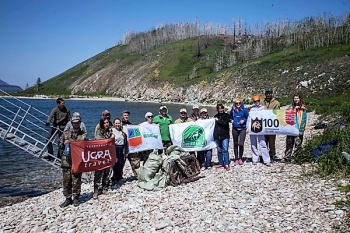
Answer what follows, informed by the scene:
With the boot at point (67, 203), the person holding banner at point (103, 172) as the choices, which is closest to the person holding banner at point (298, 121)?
the person holding banner at point (103, 172)

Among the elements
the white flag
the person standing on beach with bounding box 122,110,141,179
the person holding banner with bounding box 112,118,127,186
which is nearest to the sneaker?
the person holding banner with bounding box 112,118,127,186

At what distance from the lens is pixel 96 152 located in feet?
34.2

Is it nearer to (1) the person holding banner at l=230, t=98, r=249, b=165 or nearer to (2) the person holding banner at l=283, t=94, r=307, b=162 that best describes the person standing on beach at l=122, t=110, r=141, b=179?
(1) the person holding banner at l=230, t=98, r=249, b=165

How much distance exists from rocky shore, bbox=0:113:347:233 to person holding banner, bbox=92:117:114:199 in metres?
0.36

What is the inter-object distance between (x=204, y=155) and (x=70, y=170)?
6233 millimetres

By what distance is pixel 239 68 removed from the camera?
10875 centimetres

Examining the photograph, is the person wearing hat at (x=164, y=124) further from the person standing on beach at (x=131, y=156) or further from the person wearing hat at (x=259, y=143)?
the person wearing hat at (x=259, y=143)

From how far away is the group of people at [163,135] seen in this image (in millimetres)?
10062

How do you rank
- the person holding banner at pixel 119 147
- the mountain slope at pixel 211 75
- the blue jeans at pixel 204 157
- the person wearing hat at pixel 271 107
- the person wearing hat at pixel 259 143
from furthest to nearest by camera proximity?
the mountain slope at pixel 211 75
the blue jeans at pixel 204 157
the person wearing hat at pixel 271 107
the person wearing hat at pixel 259 143
the person holding banner at pixel 119 147

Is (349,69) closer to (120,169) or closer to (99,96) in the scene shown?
(120,169)

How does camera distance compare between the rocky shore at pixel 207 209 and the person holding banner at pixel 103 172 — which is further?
the person holding banner at pixel 103 172

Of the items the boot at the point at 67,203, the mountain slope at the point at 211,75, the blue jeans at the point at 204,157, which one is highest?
the mountain slope at the point at 211,75

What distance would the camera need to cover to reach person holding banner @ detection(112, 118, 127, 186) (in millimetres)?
11649

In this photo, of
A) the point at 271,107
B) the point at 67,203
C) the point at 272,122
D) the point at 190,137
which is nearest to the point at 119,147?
the point at 67,203
